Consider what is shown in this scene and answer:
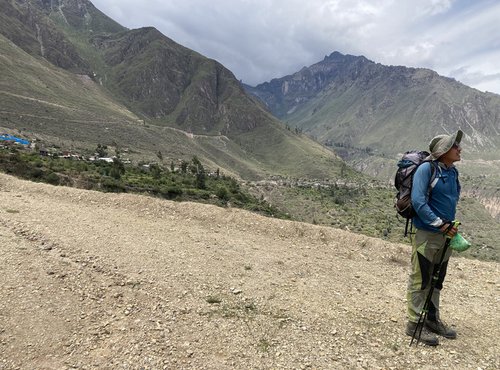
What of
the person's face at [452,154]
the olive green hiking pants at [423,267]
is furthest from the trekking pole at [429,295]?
the person's face at [452,154]

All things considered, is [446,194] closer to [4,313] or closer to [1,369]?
[1,369]

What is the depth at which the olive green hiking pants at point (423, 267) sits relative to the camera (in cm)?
624

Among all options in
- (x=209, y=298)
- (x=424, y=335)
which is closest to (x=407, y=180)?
(x=424, y=335)

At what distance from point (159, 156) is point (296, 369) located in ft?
432

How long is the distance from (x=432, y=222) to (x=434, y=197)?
0.52 metres

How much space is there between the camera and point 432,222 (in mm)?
5891

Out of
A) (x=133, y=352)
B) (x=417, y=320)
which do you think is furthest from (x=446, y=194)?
(x=133, y=352)

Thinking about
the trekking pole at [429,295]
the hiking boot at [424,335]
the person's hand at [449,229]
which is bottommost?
the hiking boot at [424,335]

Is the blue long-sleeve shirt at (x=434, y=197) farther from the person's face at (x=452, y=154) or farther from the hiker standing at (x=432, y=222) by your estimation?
the person's face at (x=452, y=154)

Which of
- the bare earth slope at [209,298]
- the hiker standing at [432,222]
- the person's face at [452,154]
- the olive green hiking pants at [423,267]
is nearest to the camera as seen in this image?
the bare earth slope at [209,298]

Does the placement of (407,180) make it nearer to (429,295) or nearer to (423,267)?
(423,267)

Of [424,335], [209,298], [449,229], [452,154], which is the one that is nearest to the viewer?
[449,229]

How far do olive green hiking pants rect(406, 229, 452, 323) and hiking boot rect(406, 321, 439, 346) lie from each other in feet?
0.43

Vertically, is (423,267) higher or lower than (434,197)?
lower
